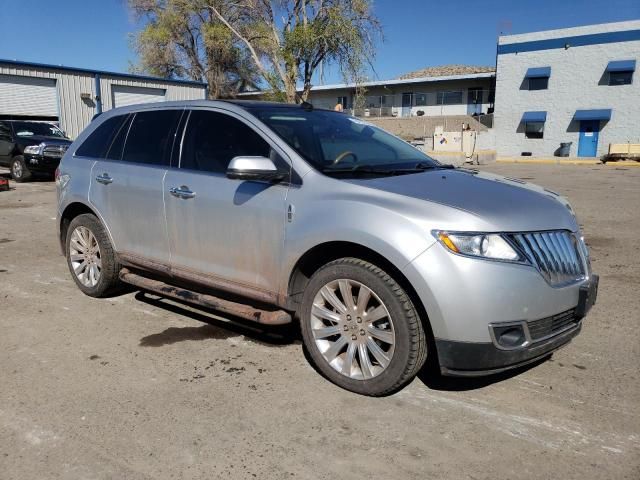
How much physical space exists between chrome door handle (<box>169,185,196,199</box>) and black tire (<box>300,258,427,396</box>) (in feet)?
4.05

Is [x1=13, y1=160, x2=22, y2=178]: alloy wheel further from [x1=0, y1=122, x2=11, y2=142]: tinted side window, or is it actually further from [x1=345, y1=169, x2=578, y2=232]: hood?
[x1=345, y1=169, x2=578, y2=232]: hood

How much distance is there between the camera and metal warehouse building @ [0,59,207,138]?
2230 cm

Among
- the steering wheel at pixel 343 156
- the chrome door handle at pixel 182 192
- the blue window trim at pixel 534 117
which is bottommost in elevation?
the chrome door handle at pixel 182 192

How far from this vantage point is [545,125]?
35.2m

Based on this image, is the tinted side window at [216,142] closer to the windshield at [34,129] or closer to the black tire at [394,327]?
the black tire at [394,327]

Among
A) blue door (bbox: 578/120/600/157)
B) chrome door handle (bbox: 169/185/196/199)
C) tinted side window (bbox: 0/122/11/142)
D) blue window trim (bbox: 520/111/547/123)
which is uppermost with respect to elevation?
blue window trim (bbox: 520/111/547/123)

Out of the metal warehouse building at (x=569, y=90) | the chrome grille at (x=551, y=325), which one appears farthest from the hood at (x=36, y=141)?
the metal warehouse building at (x=569, y=90)

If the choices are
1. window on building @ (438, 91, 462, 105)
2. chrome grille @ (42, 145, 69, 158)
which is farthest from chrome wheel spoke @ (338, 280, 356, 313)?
window on building @ (438, 91, 462, 105)

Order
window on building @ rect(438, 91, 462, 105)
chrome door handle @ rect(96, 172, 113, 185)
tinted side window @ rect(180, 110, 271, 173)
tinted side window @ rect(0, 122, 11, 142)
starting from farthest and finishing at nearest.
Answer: window on building @ rect(438, 91, 462, 105), tinted side window @ rect(0, 122, 11, 142), chrome door handle @ rect(96, 172, 113, 185), tinted side window @ rect(180, 110, 271, 173)

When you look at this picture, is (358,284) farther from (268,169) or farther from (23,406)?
(23,406)

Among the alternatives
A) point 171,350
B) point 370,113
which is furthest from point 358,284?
point 370,113

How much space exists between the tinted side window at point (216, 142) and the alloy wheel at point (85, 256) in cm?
142

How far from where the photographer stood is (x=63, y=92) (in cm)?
2380

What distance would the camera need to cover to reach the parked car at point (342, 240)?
9.12 feet
